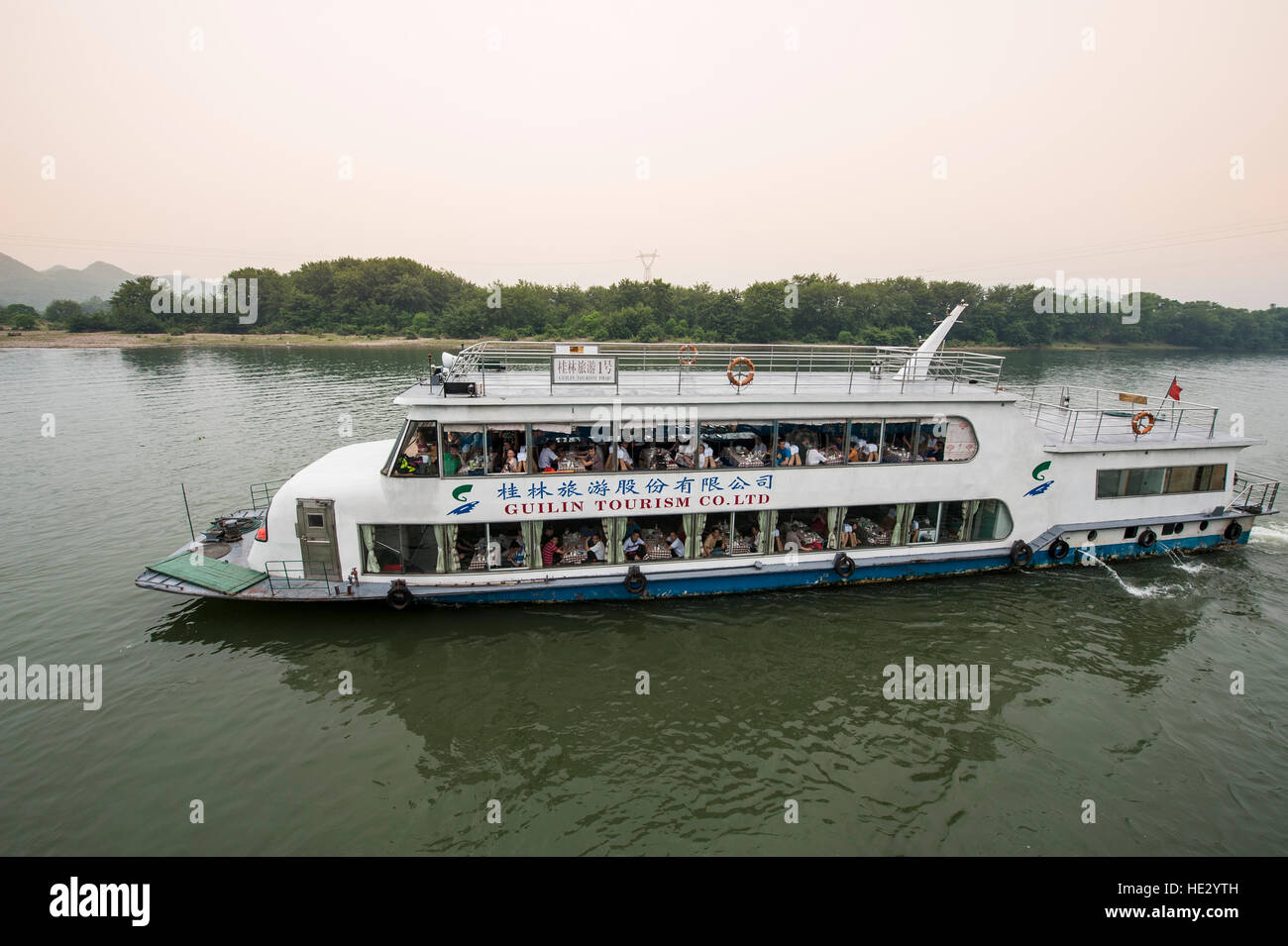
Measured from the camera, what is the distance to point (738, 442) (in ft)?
41.4

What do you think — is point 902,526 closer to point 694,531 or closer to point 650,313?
point 694,531

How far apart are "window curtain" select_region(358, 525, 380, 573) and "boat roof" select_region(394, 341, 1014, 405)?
252 cm

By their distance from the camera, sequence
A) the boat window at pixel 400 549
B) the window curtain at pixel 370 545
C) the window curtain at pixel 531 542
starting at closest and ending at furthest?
the window curtain at pixel 370 545 → the boat window at pixel 400 549 → the window curtain at pixel 531 542

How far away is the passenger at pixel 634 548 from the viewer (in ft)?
40.0

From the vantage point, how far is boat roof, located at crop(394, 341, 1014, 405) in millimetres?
11406

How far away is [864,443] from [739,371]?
306 cm

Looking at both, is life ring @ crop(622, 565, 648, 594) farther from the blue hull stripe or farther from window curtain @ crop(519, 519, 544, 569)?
window curtain @ crop(519, 519, 544, 569)

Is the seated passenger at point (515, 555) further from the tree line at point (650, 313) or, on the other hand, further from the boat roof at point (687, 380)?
the tree line at point (650, 313)

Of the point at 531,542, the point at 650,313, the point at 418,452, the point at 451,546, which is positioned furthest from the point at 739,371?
the point at 650,313

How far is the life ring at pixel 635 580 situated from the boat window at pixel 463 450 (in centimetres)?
347

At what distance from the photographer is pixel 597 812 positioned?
7906 millimetres

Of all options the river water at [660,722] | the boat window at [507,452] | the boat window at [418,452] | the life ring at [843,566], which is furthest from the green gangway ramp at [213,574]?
the life ring at [843,566]

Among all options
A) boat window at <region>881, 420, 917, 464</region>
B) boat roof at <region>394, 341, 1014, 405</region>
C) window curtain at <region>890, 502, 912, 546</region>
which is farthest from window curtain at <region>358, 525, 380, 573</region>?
window curtain at <region>890, 502, 912, 546</region>

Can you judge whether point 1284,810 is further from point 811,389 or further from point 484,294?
point 484,294
